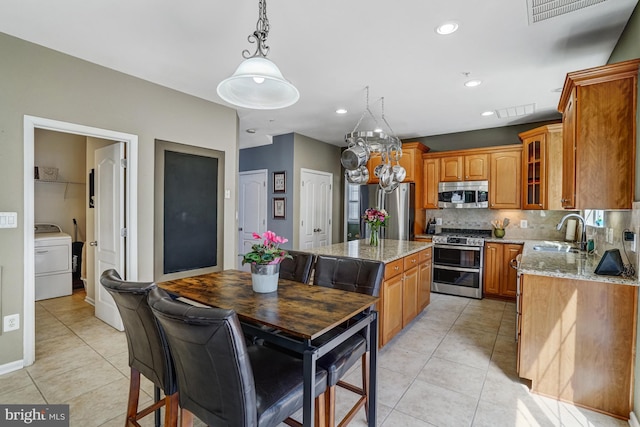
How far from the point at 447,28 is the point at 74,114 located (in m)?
3.22

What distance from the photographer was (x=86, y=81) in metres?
2.89

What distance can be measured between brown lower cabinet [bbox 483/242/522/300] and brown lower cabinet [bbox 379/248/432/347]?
1.32 metres

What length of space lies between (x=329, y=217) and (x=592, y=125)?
457 cm

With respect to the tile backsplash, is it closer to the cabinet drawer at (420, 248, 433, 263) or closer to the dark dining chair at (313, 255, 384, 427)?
the cabinet drawer at (420, 248, 433, 263)

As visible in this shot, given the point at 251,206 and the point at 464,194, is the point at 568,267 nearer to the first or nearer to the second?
the point at 464,194

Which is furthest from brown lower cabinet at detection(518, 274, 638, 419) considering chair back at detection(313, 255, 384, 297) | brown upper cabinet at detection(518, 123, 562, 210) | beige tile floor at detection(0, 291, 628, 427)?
brown upper cabinet at detection(518, 123, 562, 210)

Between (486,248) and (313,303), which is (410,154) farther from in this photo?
(313,303)

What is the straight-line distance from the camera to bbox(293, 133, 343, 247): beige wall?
5516 millimetres

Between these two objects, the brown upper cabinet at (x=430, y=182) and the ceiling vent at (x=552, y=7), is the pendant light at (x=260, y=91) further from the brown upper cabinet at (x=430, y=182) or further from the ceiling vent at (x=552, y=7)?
the brown upper cabinet at (x=430, y=182)

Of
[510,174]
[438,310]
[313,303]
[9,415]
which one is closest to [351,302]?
[313,303]

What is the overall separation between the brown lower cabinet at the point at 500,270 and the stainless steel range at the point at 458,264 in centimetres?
12

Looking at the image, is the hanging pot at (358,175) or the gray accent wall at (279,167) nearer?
the hanging pot at (358,175)

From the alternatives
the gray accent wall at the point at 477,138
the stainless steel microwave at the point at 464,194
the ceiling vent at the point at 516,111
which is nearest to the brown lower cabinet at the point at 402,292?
the stainless steel microwave at the point at 464,194

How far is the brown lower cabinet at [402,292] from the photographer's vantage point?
285cm
